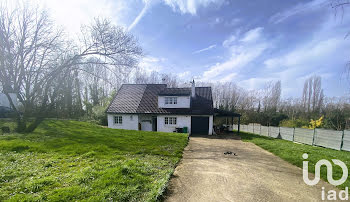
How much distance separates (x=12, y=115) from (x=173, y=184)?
2196 centimetres

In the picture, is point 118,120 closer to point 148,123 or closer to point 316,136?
point 148,123

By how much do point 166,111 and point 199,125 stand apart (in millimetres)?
4140

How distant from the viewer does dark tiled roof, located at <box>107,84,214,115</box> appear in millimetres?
17562

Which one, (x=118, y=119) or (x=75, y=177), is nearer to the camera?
(x=75, y=177)

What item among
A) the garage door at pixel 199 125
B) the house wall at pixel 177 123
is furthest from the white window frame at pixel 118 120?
the garage door at pixel 199 125

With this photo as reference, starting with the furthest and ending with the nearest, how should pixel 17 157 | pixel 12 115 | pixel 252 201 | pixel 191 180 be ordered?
pixel 12 115, pixel 17 157, pixel 191 180, pixel 252 201

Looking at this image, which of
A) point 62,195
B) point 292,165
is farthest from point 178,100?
point 62,195

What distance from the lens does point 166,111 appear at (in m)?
17.5

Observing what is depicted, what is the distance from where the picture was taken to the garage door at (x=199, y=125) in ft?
55.1

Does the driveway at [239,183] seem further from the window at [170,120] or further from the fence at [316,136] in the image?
the window at [170,120]

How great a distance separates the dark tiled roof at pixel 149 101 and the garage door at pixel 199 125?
76 centimetres

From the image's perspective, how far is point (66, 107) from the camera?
25.8 meters

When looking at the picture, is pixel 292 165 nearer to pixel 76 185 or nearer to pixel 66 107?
pixel 76 185

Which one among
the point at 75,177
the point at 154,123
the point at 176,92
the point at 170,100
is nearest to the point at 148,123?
the point at 154,123
